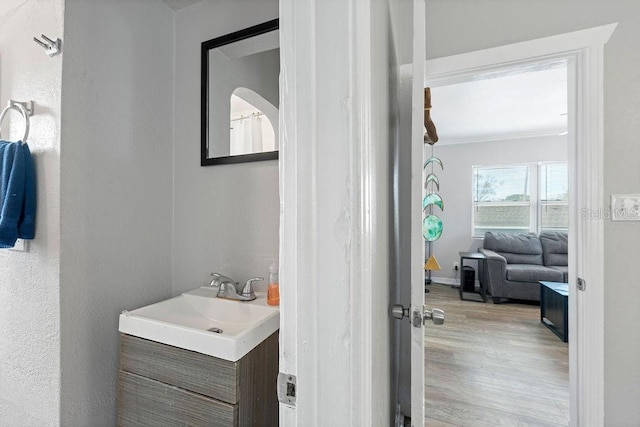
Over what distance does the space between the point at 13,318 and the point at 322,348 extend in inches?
63.1

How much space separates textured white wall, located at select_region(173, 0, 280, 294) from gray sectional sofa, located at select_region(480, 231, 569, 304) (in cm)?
384

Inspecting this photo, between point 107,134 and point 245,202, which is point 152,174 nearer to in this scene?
point 107,134

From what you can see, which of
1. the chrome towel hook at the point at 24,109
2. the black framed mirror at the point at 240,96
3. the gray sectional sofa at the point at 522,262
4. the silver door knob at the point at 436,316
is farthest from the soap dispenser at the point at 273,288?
the gray sectional sofa at the point at 522,262

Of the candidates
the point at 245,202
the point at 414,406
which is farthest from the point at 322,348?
the point at 245,202

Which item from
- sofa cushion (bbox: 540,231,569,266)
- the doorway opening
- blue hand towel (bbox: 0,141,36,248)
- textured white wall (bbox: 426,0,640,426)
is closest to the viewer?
blue hand towel (bbox: 0,141,36,248)

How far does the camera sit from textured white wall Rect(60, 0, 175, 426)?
118 centimetres

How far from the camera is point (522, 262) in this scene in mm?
4309

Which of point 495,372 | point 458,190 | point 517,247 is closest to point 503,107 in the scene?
point 458,190

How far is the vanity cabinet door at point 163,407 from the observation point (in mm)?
946

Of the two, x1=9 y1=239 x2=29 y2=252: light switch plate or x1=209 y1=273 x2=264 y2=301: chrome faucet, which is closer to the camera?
x1=9 y1=239 x2=29 y2=252: light switch plate

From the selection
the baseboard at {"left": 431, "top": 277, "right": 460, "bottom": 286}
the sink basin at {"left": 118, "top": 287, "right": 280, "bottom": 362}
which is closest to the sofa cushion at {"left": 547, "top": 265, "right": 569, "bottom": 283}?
the baseboard at {"left": 431, "top": 277, "right": 460, "bottom": 286}

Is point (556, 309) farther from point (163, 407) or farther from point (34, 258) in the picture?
point (34, 258)

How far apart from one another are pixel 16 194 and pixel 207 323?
3.02 ft

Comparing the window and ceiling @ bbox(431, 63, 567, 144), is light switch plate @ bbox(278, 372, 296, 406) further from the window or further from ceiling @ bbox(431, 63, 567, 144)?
the window
